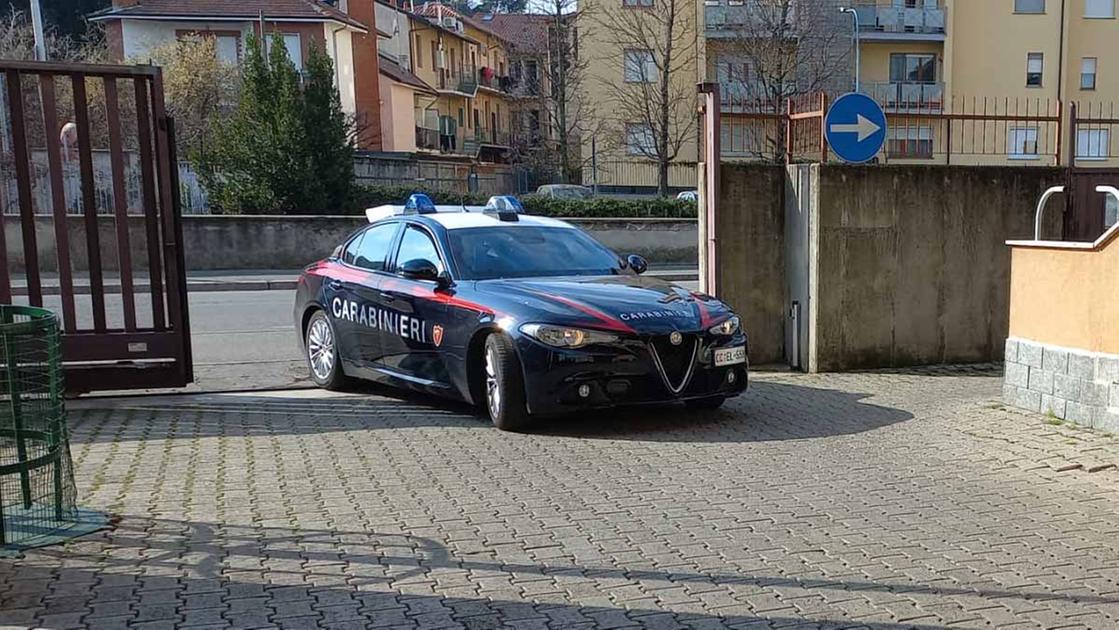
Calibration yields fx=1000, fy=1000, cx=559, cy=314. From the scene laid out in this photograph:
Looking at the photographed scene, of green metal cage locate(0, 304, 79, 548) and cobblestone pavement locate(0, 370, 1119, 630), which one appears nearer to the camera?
cobblestone pavement locate(0, 370, 1119, 630)

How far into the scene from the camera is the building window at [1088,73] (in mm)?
46656

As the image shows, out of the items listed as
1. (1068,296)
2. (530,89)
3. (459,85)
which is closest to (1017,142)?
(1068,296)

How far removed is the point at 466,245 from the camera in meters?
7.95

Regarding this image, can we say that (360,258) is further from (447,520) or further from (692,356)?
(447,520)

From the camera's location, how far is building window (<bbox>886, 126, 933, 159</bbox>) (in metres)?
11.3

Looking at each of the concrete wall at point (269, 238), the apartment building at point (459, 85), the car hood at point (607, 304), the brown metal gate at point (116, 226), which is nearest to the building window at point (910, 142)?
the car hood at point (607, 304)

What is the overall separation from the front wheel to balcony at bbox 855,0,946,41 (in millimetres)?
40996

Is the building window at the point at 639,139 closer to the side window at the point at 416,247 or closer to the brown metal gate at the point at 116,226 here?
the side window at the point at 416,247

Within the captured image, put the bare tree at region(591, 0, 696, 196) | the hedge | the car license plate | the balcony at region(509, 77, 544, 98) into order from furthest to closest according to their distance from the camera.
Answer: the balcony at region(509, 77, 544, 98) → the bare tree at region(591, 0, 696, 196) → the hedge → the car license plate

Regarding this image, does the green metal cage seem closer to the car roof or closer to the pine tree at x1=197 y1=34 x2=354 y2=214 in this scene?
the car roof

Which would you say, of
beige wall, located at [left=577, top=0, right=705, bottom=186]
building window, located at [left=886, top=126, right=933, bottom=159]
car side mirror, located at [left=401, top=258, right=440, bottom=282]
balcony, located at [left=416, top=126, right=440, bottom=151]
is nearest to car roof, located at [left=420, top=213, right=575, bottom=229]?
car side mirror, located at [left=401, top=258, right=440, bottom=282]

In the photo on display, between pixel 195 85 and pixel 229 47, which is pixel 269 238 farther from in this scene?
pixel 229 47

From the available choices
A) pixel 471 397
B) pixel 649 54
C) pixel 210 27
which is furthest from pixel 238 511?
pixel 210 27

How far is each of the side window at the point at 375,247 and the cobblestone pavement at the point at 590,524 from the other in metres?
1.45
